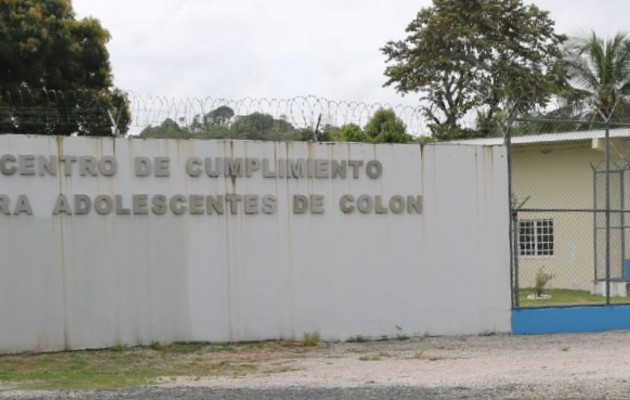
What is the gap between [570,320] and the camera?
16578mm

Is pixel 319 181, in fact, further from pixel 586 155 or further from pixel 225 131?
pixel 586 155

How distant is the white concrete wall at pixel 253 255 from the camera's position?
13672mm

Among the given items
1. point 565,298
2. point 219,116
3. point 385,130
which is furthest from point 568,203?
point 219,116

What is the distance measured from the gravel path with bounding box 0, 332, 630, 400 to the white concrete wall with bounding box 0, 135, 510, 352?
0.73m

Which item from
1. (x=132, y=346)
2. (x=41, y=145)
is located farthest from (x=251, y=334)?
(x=41, y=145)

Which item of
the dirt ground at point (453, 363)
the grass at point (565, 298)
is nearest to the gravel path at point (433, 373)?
the dirt ground at point (453, 363)

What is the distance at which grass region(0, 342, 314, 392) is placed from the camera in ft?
37.6

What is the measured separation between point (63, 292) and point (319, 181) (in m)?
3.98

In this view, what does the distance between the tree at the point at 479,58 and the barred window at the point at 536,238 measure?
13.4 m

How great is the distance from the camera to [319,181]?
595 inches

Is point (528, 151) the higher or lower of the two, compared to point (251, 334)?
higher

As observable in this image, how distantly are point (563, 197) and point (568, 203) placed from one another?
0.95ft

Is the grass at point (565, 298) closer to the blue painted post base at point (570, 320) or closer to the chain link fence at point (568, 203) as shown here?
the chain link fence at point (568, 203)

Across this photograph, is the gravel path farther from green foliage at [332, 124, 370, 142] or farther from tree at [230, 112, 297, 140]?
green foliage at [332, 124, 370, 142]
